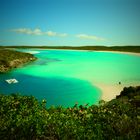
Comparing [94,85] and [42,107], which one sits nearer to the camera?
[42,107]

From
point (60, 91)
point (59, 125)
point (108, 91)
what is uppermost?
point (59, 125)

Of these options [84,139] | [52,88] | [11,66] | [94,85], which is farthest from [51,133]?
[11,66]

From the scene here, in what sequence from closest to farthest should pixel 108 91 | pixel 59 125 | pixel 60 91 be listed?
1. pixel 59 125
2. pixel 108 91
3. pixel 60 91

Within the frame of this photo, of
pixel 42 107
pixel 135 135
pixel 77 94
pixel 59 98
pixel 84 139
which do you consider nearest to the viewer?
pixel 84 139

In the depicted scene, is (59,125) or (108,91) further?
(108,91)

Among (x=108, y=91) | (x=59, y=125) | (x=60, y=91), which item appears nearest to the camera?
(x=59, y=125)

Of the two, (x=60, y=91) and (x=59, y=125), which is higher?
(x=59, y=125)

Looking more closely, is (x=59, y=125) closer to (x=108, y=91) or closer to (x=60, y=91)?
(x=108, y=91)

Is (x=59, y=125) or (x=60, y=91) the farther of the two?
(x=60, y=91)

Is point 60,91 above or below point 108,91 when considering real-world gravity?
below

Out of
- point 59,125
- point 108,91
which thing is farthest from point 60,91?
point 59,125

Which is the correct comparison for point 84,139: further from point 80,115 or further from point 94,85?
point 94,85
